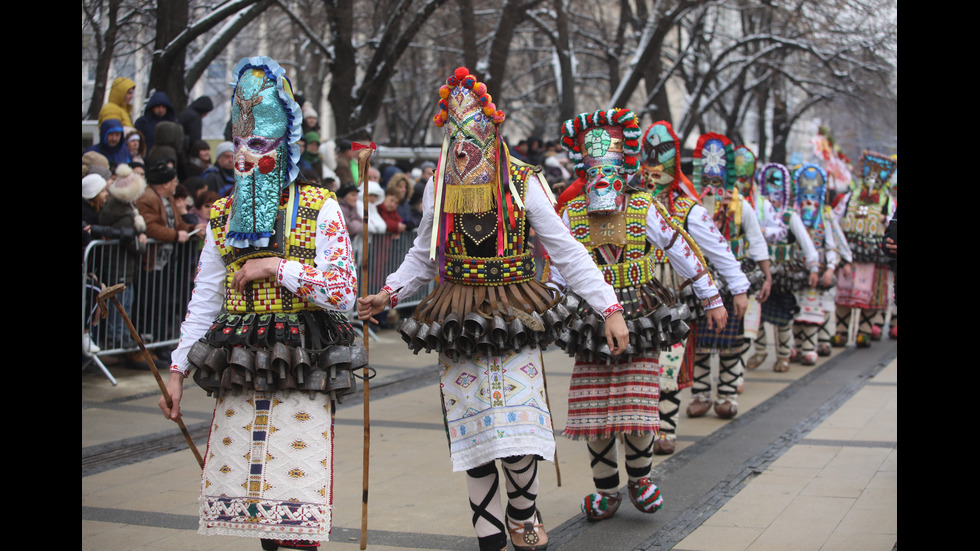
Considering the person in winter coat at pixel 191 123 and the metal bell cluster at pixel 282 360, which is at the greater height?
the person in winter coat at pixel 191 123

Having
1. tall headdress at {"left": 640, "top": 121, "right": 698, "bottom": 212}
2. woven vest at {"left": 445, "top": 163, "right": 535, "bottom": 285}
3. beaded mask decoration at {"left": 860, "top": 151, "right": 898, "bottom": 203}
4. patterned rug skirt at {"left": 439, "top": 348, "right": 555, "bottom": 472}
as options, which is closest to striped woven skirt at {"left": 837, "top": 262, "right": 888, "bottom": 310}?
beaded mask decoration at {"left": 860, "top": 151, "right": 898, "bottom": 203}

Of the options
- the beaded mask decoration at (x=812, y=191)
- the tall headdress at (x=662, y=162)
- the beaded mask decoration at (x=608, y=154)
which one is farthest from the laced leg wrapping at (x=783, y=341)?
the beaded mask decoration at (x=608, y=154)

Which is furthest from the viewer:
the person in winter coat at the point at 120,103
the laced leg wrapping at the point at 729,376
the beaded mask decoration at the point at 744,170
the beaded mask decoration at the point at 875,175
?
the beaded mask decoration at the point at 875,175

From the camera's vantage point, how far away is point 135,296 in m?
9.66

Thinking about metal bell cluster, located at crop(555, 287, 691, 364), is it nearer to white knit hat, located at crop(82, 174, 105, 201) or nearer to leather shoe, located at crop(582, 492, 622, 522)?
leather shoe, located at crop(582, 492, 622, 522)

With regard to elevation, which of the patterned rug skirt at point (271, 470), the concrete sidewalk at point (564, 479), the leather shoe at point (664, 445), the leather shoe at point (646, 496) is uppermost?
the patterned rug skirt at point (271, 470)

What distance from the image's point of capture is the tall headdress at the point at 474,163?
464 centimetres

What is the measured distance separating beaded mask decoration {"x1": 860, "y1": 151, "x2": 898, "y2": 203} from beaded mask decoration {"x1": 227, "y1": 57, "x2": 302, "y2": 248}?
33.2 ft

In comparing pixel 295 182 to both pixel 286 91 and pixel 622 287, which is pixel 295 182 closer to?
pixel 286 91

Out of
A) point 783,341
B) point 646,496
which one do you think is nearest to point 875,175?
point 783,341

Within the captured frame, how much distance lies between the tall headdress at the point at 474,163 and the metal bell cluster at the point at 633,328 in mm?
895

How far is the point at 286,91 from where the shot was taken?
167 inches

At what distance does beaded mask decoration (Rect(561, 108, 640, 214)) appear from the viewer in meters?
5.55

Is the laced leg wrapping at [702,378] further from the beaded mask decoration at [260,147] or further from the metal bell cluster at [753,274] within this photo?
the beaded mask decoration at [260,147]
